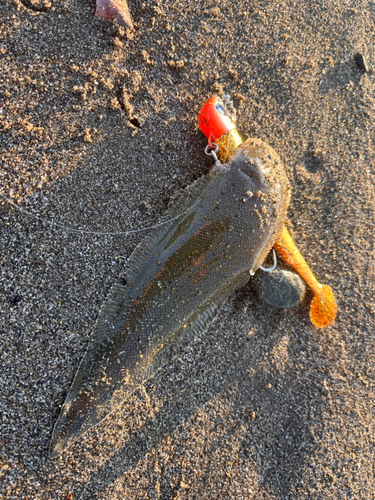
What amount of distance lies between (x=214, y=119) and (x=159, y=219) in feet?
2.80

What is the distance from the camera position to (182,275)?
2402 mm

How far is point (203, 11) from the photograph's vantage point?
2609 mm

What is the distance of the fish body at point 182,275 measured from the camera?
225cm

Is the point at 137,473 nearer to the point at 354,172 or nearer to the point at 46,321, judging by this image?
the point at 46,321

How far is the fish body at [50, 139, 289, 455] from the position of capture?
7.37ft

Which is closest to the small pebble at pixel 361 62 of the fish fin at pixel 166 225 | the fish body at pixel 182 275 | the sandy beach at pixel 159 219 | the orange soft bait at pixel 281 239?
the sandy beach at pixel 159 219

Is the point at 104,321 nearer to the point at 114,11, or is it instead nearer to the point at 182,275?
Result: the point at 182,275

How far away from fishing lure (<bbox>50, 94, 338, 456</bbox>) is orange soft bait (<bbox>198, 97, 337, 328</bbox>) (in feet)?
0.07

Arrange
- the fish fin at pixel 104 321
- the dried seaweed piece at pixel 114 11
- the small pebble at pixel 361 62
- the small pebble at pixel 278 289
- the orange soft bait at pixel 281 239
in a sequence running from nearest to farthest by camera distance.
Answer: the fish fin at pixel 104 321 < the dried seaweed piece at pixel 114 11 < the orange soft bait at pixel 281 239 < the small pebble at pixel 278 289 < the small pebble at pixel 361 62

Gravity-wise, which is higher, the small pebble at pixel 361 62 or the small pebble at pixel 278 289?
the small pebble at pixel 361 62

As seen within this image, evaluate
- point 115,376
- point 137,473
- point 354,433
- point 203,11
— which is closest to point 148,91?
point 203,11

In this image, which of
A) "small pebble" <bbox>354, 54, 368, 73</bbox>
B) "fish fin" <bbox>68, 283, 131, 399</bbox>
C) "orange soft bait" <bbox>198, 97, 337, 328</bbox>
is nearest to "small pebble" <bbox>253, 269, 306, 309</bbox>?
"orange soft bait" <bbox>198, 97, 337, 328</bbox>

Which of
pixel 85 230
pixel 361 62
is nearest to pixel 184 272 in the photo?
pixel 85 230

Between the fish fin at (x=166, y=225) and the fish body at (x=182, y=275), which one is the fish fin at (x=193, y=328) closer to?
the fish body at (x=182, y=275)
